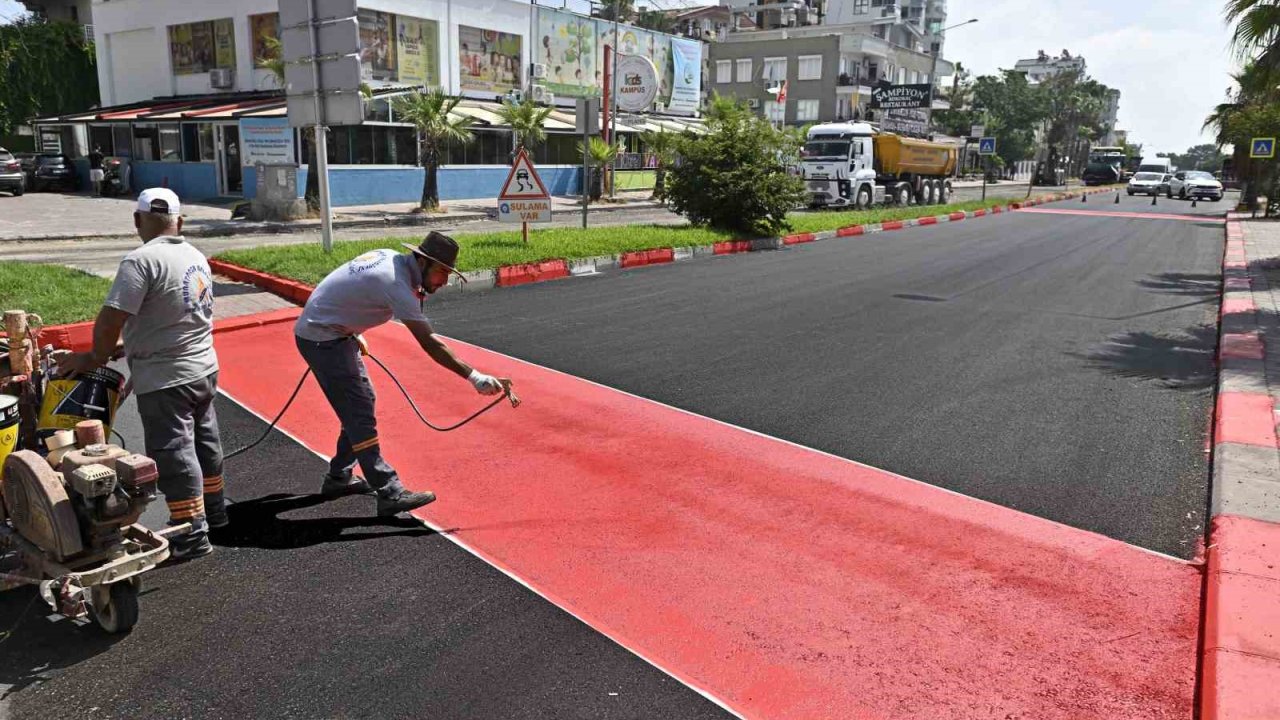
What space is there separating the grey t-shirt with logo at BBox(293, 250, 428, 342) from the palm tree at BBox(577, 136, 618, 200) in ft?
92.9

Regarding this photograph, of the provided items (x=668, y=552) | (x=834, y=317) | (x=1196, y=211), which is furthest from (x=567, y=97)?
(x=668, y=552)

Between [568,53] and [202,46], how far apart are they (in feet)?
47.6

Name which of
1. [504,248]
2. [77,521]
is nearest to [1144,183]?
[504,248]

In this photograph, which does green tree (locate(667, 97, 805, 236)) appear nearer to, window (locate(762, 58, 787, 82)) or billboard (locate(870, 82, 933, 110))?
billboard (locate(870, 82, 933, 110))

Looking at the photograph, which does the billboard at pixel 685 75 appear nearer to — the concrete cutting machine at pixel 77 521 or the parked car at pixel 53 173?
the parked car at pixel 53 173

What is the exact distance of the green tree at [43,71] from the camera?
3812 centimetres

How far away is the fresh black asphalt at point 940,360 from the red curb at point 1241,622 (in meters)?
0.27

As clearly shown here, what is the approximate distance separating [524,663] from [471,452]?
2635 mm

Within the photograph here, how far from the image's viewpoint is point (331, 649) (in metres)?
3.58

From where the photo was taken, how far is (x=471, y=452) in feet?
19.7

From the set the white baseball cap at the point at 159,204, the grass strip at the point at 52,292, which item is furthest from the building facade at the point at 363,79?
the white baseball cap at the point at 159,204

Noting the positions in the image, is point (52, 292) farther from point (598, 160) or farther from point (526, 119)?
point (598, 160)

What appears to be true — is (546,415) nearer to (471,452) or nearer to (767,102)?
(471,452)

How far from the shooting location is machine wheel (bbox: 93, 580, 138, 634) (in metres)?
3.58
